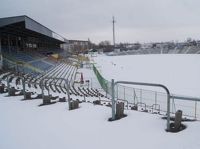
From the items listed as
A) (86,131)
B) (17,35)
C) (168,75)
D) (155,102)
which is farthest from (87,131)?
(17,35)

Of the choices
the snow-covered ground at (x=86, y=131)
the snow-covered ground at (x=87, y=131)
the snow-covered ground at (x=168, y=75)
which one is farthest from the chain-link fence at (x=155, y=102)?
the snow-covered ground at (x=87, y=131)

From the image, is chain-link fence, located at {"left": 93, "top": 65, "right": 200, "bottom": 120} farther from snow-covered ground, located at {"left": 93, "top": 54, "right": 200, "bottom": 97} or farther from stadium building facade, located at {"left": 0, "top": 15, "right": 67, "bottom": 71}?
stadium building facade, located at {"left": 0, "top": 15, "right": 67, "bottom": 71}

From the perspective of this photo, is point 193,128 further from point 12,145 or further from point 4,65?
point 4,65

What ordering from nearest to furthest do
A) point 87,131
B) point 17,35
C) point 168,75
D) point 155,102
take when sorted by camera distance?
point 87,131
point 155,102
point 168,75
point 17,35

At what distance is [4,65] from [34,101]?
15.1 meters

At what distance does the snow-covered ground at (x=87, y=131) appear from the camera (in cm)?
477

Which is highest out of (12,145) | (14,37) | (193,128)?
(14,37)

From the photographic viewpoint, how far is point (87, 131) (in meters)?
5.62

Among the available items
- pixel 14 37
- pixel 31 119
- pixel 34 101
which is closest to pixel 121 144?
pixel 31 119

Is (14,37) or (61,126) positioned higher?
(14,37)

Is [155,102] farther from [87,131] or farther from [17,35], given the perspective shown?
[17,35]

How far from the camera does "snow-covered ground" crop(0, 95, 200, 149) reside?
15.6 feet

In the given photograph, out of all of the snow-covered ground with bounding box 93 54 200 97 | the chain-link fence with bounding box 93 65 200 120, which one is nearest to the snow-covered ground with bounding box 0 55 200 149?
the chain-link fence with bounding box 93 65 200 120

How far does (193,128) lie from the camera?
16.6 ft
